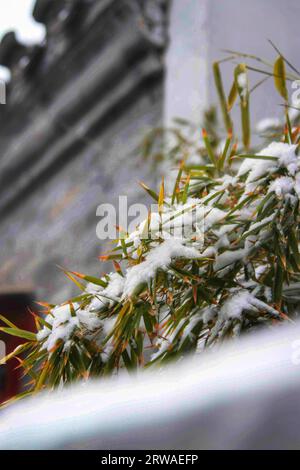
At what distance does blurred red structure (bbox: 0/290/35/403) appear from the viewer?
2.95 m

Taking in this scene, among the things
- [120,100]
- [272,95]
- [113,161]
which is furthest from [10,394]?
[272,95]

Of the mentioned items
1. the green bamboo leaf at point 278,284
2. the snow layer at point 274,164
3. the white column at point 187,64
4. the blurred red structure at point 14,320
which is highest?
the white column at point 187,64

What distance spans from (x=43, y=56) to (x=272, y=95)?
3.76 ft

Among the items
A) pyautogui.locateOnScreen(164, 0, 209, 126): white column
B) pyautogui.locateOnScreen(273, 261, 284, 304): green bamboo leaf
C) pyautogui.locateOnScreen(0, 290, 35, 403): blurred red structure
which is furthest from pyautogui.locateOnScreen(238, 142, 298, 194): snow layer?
pyautogui.locateOnScreen(0, 290, 35, 403): blurred red structure

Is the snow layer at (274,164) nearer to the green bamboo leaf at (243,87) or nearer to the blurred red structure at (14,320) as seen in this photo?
the green bamboo leaf at (243,87)

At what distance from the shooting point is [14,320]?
9.91 ft

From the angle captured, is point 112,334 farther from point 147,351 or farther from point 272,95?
point 272,95

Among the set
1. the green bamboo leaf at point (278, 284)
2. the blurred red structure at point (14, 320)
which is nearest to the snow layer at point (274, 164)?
the green bamboo leaf at point (278, 284)

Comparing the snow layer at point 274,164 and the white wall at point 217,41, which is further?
the white wall at point 217,41

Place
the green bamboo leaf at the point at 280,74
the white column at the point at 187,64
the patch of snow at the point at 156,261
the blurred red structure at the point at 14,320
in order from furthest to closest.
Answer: the blurred red structure at the point at 14,320
the white column at the point at 187,64
the green bamboo leaf at the point at 280,74
the patch of snow at the point at 156,261

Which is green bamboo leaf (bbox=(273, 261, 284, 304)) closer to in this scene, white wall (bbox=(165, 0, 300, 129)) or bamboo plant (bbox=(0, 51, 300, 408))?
bamboo plant (bbox=(0, 51, 300, 408))

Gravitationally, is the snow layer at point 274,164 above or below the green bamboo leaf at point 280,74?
below

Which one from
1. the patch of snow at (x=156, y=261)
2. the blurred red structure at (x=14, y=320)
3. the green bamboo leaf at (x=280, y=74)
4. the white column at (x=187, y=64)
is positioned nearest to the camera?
the patch of snow at (x=156, y=261)

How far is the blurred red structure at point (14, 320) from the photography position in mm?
2947
